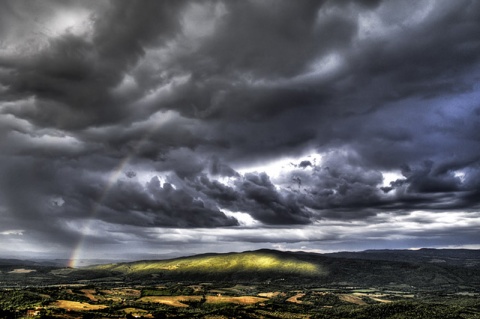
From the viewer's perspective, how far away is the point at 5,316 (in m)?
199

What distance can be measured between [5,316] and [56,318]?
2725cm

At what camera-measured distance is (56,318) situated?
652 feet
